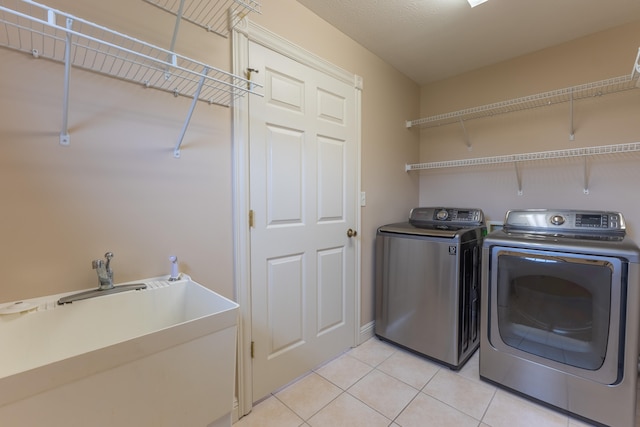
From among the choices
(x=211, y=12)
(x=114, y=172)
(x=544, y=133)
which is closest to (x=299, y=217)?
(x=114, y=172)

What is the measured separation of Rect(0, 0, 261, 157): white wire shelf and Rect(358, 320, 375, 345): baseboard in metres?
1.91

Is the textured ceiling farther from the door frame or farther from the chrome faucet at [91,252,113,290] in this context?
the chrome faucet at [91,252,113,290]

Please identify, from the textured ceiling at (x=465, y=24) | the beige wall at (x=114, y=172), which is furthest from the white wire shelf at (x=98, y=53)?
the textured ceiling at (x=465, y=24)

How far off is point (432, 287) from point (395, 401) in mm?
756

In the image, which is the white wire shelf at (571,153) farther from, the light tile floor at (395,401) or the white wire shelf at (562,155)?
the light tile floor at (395,401)

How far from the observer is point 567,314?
4.99ft

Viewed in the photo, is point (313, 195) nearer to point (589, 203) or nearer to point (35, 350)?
point (35, 350)

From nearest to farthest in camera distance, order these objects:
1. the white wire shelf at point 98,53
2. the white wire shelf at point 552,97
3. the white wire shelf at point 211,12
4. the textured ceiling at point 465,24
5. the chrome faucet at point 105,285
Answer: the white wire shelf at point 98,53, the chrome faucet at point 105,285, the white wire shelf at point 211,12, the textured ceiling at point 465,24, the white wire shelf at point 552,97

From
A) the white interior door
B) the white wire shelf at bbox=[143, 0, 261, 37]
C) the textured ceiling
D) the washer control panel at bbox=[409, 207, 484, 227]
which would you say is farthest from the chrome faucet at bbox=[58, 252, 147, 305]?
the washer control panel at bbox=[409, 207, 484, 227]

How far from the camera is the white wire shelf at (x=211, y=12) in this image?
1255 mm

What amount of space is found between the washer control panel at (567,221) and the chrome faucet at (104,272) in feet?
7.75

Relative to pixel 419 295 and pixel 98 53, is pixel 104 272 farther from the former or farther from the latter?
pixel 419 295

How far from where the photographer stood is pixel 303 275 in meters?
1.84

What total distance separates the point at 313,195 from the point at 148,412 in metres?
1.37
